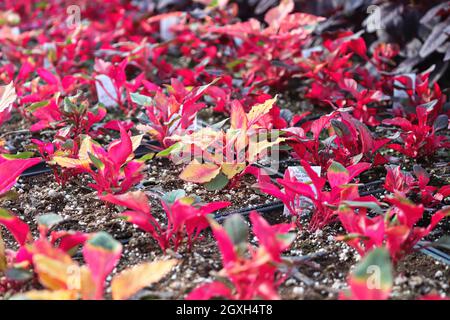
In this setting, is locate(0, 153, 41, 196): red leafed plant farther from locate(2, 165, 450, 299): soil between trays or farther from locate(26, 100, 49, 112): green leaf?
locate(26, 100, 49, 112): green leaf

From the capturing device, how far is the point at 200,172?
1582 mm

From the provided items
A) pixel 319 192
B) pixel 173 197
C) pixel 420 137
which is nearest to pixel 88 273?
pixel 173 197

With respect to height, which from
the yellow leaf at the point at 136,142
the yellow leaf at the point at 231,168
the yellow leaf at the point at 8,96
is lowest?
the yellow leaf at the point at 231,168

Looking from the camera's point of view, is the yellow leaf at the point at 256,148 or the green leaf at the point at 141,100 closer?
the yellow leaf at the point at 256,148

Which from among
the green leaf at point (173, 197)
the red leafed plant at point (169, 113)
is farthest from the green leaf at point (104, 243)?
the red leafed plant at point (169, 113)

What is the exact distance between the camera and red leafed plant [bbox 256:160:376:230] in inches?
52.5

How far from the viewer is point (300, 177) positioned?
5.13ft

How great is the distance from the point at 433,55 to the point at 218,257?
153 centimetres

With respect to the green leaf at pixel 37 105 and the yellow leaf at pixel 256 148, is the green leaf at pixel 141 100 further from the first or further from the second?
the yellow leaf at pixel 256 148

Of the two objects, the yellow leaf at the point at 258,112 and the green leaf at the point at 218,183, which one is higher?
the yellow leaf at the point at 258,112

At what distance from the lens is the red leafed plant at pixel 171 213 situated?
1.22m

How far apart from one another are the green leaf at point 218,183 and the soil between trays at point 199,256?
0.42ft

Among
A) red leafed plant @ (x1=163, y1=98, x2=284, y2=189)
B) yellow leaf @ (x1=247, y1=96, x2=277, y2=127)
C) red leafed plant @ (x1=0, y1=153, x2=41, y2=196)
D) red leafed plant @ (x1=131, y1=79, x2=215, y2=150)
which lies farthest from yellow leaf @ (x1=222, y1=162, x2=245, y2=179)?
red leafed plant @ (x1=0, y1=153, x2=41, y2=196)

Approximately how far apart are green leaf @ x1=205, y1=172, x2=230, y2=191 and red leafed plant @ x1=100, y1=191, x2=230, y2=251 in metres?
0.21
